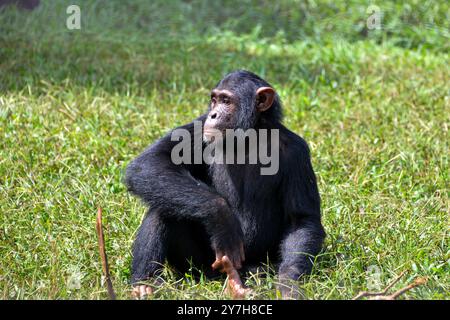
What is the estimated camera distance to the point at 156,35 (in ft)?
39.6

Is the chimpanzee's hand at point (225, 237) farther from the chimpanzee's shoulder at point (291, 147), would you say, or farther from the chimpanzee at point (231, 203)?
the chimpanzee's shoulder at point (291, 147)

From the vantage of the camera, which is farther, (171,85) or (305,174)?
(171,85)

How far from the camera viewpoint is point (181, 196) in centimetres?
564

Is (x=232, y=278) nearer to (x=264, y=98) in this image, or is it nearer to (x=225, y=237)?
(x=225, y=237)

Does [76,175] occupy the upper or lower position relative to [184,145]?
lower

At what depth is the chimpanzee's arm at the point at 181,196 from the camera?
5555 mm

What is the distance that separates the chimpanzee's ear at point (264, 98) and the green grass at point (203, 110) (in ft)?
3.79

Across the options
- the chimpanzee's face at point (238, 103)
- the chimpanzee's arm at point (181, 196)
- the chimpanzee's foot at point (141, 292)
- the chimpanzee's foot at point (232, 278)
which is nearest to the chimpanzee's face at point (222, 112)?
the chimpanzee's face at point (238, 103)

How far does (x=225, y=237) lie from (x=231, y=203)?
0.56 metres

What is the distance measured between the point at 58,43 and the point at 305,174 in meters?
5.75

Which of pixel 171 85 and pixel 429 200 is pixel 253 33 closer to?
pixel 171 85

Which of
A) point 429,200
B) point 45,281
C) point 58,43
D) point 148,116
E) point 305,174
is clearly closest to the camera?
point 45,281
